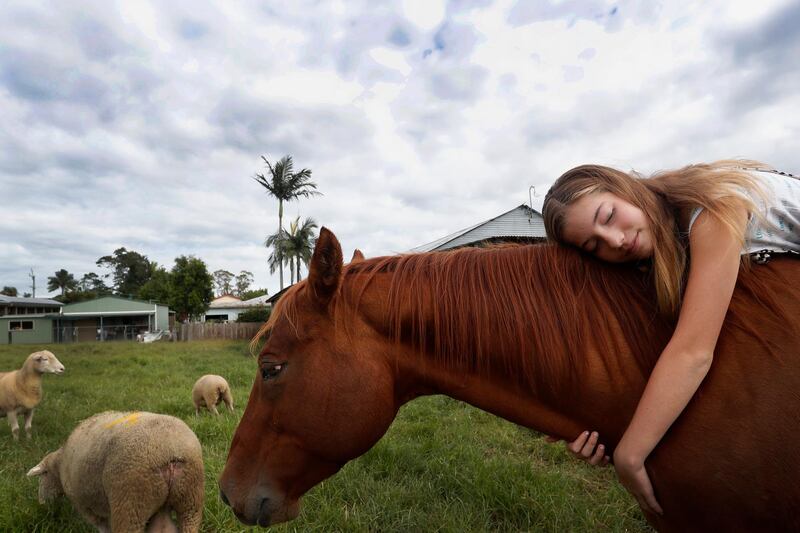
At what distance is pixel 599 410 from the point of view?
4.62 ft

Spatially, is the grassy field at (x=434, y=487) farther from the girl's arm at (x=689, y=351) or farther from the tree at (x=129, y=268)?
the tree at (x=129, y=268)

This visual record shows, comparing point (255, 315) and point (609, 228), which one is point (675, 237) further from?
point (255, 315)

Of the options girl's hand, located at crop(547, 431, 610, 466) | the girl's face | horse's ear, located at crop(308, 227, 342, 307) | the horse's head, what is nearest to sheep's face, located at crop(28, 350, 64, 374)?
the horse's head

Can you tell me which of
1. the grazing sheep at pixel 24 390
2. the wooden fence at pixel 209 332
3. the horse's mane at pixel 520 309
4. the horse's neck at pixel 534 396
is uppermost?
the horse's mane at pixel 520 309

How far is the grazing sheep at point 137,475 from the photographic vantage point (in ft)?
9.55

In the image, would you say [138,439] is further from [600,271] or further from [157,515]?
[600,271]

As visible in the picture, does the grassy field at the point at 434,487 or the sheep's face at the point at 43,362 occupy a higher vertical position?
the sheep's face at the point at 43,362

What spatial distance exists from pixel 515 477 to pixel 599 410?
9.40 ft

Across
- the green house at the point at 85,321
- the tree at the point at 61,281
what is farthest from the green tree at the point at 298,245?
the tree at the point at 61,281

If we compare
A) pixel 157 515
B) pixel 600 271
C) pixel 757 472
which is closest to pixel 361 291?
pixel 600 271

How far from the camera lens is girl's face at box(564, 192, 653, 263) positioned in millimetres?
1384

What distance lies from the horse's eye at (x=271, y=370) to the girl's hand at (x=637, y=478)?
1.22 m

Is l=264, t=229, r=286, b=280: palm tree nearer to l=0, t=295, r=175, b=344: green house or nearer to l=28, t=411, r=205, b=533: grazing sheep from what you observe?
l=0, t=295, r=175, b=344: green house

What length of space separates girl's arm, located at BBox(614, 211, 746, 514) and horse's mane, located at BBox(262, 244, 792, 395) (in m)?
0.17
